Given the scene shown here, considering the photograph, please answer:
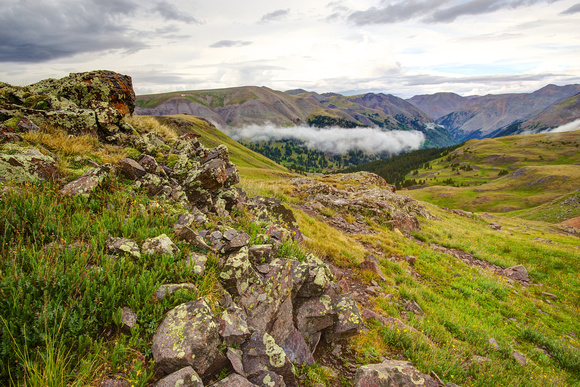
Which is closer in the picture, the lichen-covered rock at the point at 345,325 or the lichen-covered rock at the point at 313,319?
the lichen-covered rock at the point at 313,319

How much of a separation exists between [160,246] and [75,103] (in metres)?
12.7

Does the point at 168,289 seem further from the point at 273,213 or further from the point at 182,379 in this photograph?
the point at 273,213

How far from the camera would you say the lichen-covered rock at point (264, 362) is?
4.55 metres

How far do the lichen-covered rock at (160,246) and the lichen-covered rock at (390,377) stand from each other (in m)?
4.96

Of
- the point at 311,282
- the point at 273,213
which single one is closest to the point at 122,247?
the point at 311,282

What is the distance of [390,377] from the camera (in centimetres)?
520

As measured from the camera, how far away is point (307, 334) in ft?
20.8

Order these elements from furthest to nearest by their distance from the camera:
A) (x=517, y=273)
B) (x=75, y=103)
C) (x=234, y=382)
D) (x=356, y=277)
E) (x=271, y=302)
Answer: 1. (x=517, y=273)
2. (x=75, y=103)
3. (x=356, y=277)
4. (x=271, y=302)
5. (x=234, y=382)

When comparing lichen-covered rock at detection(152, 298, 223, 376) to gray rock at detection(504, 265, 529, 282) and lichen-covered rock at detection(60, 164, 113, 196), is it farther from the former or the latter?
gray rock at detection(504, 265, 529, 282)

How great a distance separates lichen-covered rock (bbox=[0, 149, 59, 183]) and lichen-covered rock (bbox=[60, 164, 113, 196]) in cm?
58

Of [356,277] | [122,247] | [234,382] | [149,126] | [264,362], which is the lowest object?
[356,277]

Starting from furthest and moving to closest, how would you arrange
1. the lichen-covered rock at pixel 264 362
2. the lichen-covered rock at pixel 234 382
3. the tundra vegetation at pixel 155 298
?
the lichen-covered rock at pixel 264 362, the lichen-covered rock at pixel 234 382, the tundra vegetation at pixel 155 298

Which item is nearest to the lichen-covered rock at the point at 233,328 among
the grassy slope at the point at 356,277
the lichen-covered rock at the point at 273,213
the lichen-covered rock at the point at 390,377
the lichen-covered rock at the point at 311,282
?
the grassy slope at the point at 356,277

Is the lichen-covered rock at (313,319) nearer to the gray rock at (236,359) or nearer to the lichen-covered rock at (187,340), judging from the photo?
the gray rock at (236,359)
